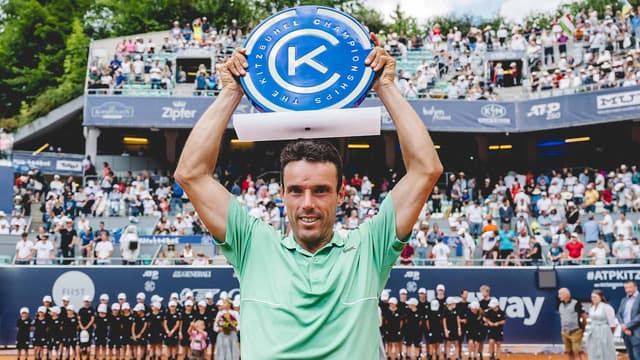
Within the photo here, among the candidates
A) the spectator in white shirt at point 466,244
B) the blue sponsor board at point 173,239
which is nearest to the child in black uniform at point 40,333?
the blue sponsor board at point 173,239

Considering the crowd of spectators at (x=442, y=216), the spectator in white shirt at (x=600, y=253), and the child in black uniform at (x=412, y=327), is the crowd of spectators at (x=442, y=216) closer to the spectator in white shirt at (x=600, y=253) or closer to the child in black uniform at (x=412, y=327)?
the spectator in white shirt at (x=600, y=253)

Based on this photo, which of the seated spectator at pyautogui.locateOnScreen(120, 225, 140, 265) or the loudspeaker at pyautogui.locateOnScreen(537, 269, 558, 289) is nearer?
the loudspeaker at pyautogui.locateOnScreen(537, 269, 558, 289)

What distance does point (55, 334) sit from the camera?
1599 centimetres

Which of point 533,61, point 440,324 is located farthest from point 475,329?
point 533,61

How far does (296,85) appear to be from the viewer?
3.23m

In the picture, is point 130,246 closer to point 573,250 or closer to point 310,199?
point 573,250

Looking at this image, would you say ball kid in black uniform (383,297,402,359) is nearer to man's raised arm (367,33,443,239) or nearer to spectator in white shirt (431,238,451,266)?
spectator in white shirt (431,238,451,266)

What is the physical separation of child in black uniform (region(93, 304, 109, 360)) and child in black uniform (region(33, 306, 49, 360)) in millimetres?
1098

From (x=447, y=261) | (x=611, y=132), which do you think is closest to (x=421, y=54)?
(x=611, y=132)

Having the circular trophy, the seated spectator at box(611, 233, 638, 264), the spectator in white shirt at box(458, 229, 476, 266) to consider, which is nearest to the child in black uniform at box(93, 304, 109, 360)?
the spectator in white shirt at box(458, 229, 476, 266)

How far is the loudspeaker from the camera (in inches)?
681

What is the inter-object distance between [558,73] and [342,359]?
83.0 feet

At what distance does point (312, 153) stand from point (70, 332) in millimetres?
15005

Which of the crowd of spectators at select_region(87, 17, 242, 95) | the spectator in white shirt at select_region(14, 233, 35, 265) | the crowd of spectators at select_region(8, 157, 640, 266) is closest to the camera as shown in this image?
the spectator in white shirt at select_region(14, 233, 35, 265)
